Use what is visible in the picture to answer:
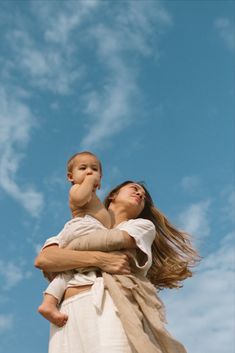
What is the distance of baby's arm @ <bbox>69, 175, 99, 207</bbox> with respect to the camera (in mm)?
4973

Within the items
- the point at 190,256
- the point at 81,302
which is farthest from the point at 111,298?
the point at 190,256

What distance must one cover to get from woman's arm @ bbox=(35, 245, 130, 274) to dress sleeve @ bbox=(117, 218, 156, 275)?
0.61 feet

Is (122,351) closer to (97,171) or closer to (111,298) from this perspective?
(111,298)

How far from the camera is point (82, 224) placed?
16.0 ft

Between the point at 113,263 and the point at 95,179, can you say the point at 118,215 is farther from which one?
the point at 113,263

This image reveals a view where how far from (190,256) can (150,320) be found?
167 centimetres

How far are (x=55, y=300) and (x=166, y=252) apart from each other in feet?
5.41

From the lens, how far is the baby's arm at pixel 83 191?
4973mm

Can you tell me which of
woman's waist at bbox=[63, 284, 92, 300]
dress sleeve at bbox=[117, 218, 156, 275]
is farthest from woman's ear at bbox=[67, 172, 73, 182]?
woman's waist at bbox=[63, 284, 92, 300]

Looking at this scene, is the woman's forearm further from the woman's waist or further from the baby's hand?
the baby's hand

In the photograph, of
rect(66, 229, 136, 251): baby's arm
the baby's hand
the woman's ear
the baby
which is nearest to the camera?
the baby

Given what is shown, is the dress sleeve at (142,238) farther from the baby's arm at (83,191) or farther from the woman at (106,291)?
the baby's arm at (83,191)

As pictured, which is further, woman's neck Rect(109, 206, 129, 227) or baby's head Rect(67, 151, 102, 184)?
woman's neck Rect(109, 206, 129, 227)

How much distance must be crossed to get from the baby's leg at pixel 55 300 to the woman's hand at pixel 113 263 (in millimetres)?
313
